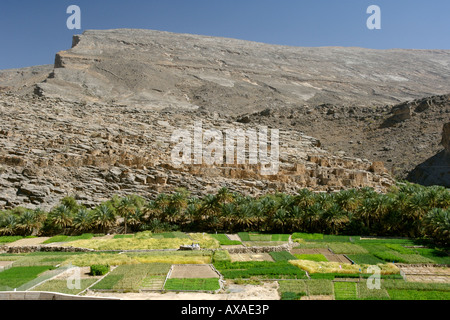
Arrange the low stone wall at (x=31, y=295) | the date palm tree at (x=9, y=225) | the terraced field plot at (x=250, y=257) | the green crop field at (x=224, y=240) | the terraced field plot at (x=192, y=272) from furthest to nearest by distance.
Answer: the date palm tree at (x=9, y=225), the green crop field at (x=224, y=240), the terraced field plot at (x=250, y=257), the terraced field plot at (x=192, y=272), the low stone wall at (x=31, y=295)

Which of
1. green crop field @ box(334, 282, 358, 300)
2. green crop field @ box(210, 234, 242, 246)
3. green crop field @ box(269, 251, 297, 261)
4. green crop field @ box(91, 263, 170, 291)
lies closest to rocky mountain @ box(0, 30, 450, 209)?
green crop field @ box(210, 234, 242, 246)

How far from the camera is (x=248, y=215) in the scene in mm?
29828

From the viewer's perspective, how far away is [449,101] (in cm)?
6588

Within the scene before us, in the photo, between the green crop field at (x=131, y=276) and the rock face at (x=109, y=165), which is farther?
the rock face at (x=109, y=165)

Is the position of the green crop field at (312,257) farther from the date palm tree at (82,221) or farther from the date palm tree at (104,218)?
the date palm tree at (82,221)

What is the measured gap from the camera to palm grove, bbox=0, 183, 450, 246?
27781 mm

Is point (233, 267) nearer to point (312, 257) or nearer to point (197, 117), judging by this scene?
point (312, 257)

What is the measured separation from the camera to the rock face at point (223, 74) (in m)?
78.2

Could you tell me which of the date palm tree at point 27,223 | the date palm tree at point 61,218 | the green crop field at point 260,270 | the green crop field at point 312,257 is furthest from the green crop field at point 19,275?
the green crop field at point 312,257

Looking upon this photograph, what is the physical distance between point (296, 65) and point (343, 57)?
3347 centimetres
